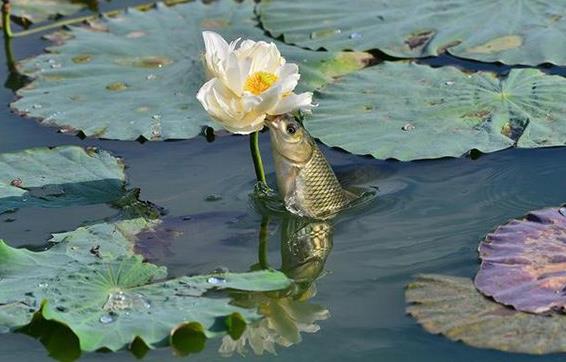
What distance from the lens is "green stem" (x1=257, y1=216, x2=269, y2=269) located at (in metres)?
3.22

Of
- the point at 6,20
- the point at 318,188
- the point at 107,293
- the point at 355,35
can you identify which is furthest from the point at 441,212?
the point at 6,20

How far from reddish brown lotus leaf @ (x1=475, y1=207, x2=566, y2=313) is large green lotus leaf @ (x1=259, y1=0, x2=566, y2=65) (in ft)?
3.83

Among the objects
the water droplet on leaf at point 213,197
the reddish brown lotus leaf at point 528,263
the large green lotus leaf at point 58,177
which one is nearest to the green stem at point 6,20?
the large green lotus leaf at point 58,177

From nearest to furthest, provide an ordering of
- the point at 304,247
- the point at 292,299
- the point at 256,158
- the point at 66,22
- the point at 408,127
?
the point at 292,299, the point at 304,247, the point at 256,158, the point at 408,127, the point at 66,22

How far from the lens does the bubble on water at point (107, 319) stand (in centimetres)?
279

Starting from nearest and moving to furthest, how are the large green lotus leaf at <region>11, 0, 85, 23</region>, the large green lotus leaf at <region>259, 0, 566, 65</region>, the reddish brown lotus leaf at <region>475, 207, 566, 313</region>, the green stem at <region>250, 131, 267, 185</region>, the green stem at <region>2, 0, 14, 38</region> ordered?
the reddish brown lotus leaf at <region>475, 207, 566, 313</region> → the green stem at <region>250, 131, 267, 185</region> → the large green lotus leaf at <region>259, 0, 566, 65</region> → the green stem at <region>2, 0, 14, 38</region> → the large green lotus leaf at <region>11, 0, 85, 23</region>

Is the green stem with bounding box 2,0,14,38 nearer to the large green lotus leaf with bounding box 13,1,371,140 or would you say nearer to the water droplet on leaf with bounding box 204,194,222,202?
the large green lotus leaf with bounding box 13,1,371,140

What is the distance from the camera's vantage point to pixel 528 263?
2.90 meters

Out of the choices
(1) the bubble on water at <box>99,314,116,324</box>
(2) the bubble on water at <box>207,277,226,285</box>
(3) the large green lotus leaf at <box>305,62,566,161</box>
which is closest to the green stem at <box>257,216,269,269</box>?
(2) the bubble on water at <box>207,277,226,285</box>

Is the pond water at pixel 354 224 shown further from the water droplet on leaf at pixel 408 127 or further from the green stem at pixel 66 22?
the green stem at pixel 66 22

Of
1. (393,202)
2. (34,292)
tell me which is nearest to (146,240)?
(34,292)

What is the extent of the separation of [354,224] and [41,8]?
8.29 ft

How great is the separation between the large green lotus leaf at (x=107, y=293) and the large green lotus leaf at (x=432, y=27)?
1551 millimetres

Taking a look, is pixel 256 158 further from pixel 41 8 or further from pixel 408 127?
pixel 41 8
